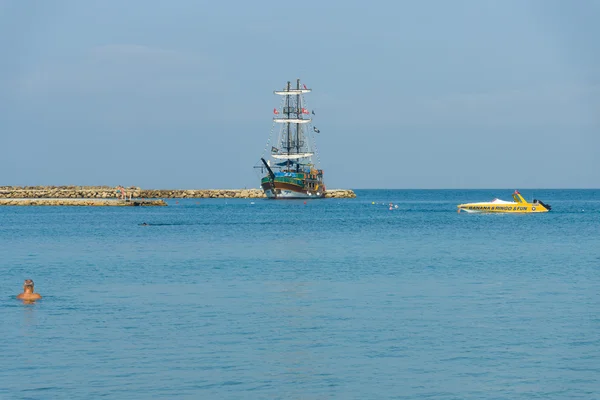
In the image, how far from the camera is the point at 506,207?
4537 inches

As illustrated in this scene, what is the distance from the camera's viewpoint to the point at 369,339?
24.2 m

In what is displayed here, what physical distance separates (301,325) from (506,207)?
9211cm

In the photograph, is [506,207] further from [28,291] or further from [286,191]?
[28,291]

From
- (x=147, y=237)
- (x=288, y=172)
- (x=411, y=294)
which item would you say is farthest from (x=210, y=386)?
(x=288, y=172)

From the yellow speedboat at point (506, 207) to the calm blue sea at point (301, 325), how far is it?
61.4 m

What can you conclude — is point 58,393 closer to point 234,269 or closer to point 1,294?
point 1,294

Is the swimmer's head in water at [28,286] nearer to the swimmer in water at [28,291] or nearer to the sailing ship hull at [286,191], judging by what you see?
the swimmer in water at [28,291]

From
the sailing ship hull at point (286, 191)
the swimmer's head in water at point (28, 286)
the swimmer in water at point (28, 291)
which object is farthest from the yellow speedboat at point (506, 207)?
the swimmer's head in water at point (28, 286)

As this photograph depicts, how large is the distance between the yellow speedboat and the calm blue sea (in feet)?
202

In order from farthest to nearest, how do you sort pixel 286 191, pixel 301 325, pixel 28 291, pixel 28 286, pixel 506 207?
1. pixel 286 191
2. pixel 506 207
3. pixel 28 291
4. pixel 28 286
5. pixel 301 325

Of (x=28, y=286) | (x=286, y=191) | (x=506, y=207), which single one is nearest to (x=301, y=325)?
(x=28, y=286)

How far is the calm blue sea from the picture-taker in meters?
19.5

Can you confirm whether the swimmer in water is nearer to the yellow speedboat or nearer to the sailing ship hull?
the yellow speedboat

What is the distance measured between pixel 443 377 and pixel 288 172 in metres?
170
